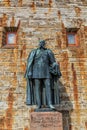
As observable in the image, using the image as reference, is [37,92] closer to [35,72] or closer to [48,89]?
[48,89]

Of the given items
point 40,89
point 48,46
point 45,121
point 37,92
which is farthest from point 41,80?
point 48,46

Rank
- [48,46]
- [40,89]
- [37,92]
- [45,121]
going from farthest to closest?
[48,46], [40,89], [37,92], [45,121]

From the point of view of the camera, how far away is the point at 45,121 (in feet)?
24.2

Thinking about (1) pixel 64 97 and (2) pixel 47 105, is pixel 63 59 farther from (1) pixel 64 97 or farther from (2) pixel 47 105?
(2) pixel 47 105

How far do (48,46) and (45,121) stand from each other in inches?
157

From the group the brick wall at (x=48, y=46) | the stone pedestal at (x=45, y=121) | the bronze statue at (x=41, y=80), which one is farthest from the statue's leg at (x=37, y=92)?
the brick wall at (x=48, y=46)

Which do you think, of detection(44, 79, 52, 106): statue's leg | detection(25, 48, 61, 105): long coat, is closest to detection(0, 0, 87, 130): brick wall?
detection(25, 48, 61, 105): long coat

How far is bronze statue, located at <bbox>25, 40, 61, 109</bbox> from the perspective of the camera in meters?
7.82

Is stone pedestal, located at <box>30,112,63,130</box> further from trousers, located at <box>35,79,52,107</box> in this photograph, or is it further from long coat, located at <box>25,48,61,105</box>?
long coat, located at <box>25,48,61,105</box>

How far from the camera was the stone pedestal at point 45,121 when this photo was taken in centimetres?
731

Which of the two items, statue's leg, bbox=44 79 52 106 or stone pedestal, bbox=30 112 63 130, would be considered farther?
statue's leg, bbox=44 79 52 106

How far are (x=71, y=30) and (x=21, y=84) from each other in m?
2.95

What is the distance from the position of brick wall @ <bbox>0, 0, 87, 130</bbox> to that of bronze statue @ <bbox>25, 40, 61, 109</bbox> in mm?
2004

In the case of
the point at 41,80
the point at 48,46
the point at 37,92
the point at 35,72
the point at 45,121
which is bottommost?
the point at 45,121
